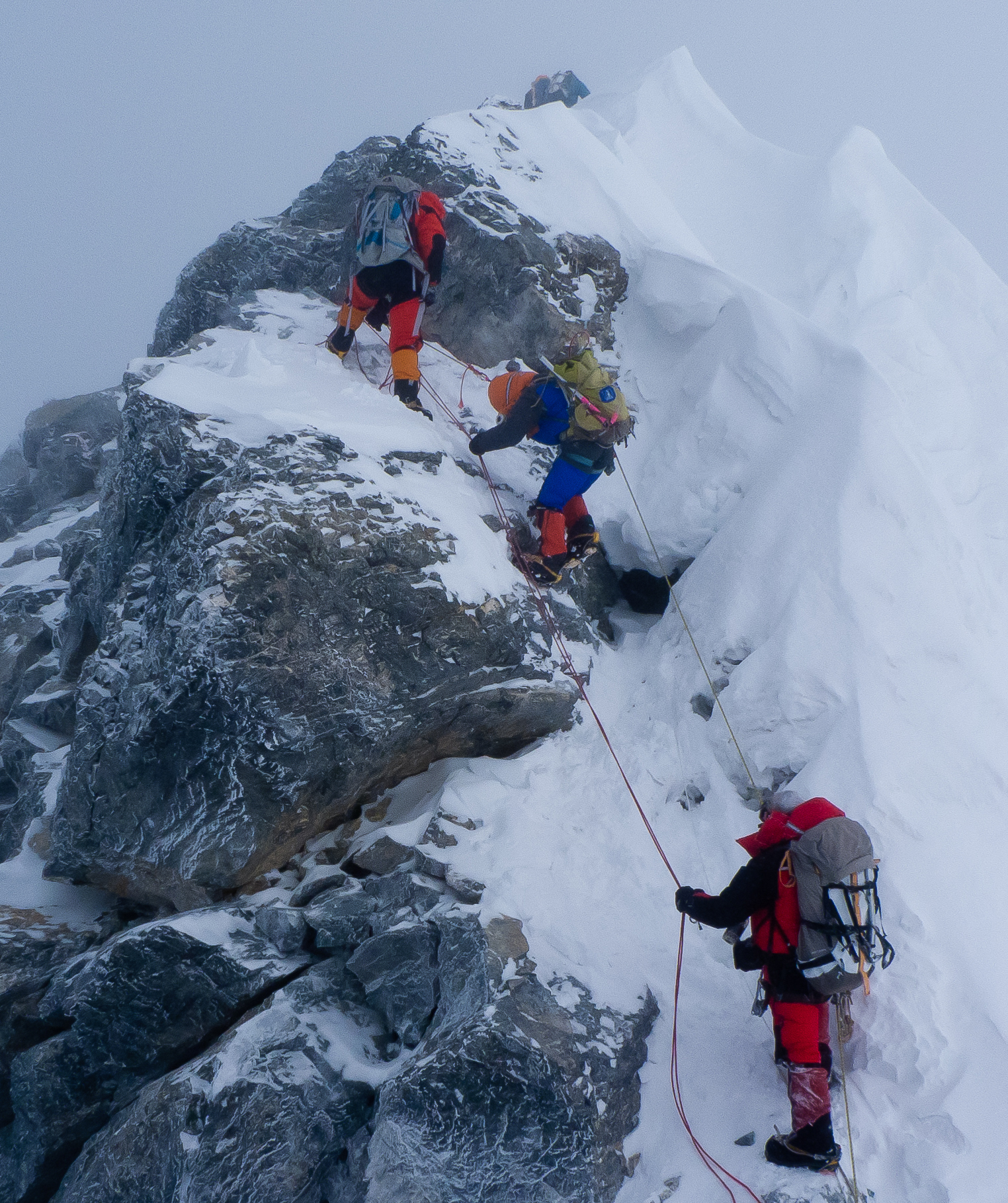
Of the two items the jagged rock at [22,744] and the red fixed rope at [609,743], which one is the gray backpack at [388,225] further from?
the jagged rock at [22,744]

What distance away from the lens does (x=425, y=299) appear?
6.46 meters

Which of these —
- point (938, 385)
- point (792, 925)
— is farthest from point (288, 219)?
point (792, 925)

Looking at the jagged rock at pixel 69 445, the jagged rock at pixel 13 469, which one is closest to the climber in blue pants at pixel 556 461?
the jagged rock at pixel 69 445

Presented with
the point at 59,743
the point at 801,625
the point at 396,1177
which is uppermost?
the point at 801,625

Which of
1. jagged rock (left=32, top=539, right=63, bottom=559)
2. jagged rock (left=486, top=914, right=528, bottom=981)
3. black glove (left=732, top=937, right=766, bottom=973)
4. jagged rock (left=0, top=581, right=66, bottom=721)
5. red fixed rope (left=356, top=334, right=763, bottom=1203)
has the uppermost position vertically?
black glove (left=732, top=937, right=766, bottom=973)

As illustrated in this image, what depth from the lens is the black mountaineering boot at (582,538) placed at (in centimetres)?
606

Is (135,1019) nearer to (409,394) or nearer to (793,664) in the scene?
(793,664)

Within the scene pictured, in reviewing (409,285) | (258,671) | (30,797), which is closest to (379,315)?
(409,285)

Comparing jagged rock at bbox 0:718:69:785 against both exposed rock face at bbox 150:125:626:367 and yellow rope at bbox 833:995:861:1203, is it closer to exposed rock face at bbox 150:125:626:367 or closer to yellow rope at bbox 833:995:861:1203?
exposed rock face at bbox 150:125:626:367

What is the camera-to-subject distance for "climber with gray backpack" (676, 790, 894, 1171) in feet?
10.2

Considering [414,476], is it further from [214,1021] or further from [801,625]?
[214,1021]

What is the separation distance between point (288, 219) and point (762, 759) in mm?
9759

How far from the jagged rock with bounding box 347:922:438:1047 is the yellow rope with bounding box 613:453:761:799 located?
234 centimetres

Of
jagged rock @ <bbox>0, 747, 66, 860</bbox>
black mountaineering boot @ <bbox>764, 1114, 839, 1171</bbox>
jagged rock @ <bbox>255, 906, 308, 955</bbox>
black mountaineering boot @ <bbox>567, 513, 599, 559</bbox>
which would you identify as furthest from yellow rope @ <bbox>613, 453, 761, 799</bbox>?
jagged rock @ <bbox>0, 747, 66, 860</bbox>
